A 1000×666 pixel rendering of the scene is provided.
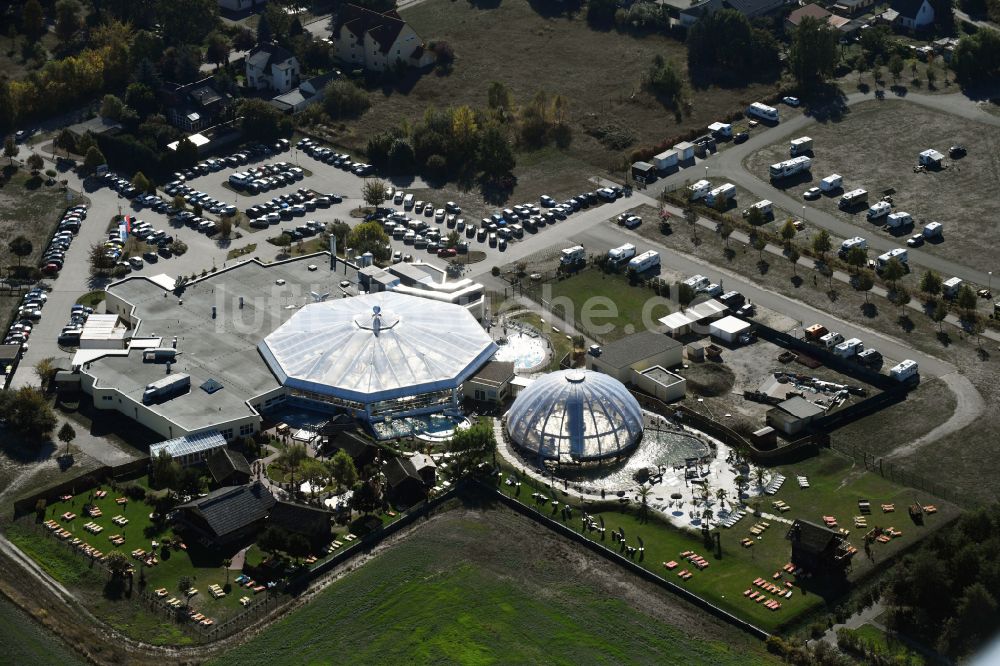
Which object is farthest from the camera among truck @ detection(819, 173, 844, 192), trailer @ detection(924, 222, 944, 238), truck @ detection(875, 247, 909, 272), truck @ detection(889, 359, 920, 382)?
truck @ detection(819, 173, 844, 192)

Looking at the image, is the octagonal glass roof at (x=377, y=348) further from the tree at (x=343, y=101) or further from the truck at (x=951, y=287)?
the tree at (x=343, y=101)

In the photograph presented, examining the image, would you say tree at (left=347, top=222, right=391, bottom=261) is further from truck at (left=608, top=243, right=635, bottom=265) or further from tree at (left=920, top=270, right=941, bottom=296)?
tree at (left=920, top=270, right=941, bottom=296)

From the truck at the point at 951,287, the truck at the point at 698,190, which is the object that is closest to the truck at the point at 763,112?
the truck at the point at 698,190

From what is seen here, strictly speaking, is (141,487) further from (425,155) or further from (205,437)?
(425,155)

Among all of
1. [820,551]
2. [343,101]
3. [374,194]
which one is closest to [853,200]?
[374,194]

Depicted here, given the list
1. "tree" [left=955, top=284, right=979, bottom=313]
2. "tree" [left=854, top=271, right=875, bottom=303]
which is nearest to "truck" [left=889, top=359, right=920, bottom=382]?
"tree" [left=955, top=284, right=979, bottom=313]
